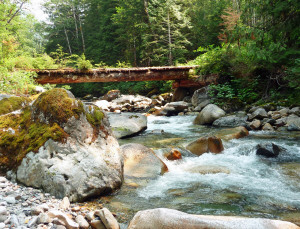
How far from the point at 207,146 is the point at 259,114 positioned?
427cm

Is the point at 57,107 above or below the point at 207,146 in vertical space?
above

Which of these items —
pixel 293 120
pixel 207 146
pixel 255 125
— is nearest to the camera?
pixel 207 146

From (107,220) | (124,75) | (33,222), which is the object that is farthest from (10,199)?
(124,75)

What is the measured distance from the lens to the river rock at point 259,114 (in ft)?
28.7

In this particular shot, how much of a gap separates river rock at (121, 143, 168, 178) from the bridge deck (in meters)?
8.90

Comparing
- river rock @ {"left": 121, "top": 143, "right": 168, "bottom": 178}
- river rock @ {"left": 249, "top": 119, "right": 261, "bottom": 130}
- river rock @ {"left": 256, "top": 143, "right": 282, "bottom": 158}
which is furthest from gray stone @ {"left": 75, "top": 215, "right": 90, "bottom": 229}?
river rock @ {"left": 249, "top": 119, "right": 261, "bottom": 130}

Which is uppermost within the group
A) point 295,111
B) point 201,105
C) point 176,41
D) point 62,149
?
point 176,41

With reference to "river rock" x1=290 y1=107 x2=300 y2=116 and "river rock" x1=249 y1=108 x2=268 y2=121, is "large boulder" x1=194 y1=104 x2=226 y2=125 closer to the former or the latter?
"river rock" x1=249 y1=108 x2=268 y2=121

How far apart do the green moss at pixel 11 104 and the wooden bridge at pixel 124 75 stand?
26.1 feet

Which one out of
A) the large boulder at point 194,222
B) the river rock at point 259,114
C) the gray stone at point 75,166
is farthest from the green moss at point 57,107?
the river rock at point 259,114

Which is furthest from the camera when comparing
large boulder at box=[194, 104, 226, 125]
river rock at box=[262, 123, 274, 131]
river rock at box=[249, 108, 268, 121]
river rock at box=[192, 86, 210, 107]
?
river rock at box=[192, 86, 210, 107]

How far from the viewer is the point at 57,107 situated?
360cm

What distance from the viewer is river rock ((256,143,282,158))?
17.3 feet

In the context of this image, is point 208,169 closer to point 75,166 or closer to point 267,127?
point 75,166
